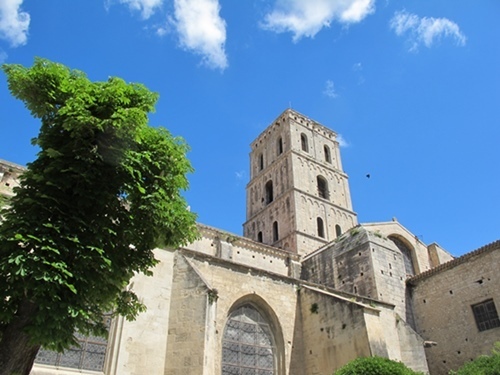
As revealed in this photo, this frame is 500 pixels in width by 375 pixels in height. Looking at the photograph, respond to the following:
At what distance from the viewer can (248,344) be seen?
12.3 metres

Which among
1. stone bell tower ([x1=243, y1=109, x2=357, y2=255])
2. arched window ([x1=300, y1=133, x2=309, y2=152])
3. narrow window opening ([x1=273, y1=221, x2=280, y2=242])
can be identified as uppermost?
arched window ([x1=300, y1=133, x2=309, y2=152])

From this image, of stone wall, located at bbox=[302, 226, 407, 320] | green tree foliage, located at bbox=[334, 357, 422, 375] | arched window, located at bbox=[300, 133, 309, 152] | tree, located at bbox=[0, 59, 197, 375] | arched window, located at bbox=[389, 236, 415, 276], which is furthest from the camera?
arched window, located at bbox=[300, 133, 309, 152]

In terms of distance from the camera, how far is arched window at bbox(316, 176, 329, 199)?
30.3m

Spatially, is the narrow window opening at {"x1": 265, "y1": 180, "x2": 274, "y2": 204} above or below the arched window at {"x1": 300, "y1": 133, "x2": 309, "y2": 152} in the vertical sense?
below

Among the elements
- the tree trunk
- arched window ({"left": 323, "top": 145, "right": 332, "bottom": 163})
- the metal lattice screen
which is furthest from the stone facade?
arched window ({"left": 323, "top": 145, "right": 332, "bottom": 163})

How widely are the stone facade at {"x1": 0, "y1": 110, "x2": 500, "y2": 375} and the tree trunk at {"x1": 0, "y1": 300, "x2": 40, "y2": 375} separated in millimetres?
3885

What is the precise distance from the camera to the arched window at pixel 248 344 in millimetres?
11758

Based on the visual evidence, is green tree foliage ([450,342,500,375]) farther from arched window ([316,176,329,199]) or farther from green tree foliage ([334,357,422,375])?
arched window ([316,176,329,199])

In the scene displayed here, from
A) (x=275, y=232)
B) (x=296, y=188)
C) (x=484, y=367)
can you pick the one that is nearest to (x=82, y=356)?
(x=484, y=367)

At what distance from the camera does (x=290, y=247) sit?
2581 centimetres

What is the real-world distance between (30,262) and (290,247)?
2100 cm

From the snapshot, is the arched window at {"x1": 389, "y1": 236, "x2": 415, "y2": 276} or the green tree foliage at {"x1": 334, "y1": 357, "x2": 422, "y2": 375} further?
the arched window at {"x1": 389, "y1": 236, "x2": 415, "y2": 276}

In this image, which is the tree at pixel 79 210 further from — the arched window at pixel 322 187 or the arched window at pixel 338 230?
the arched window at pixel 322 187

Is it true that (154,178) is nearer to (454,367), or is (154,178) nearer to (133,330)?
(133,330)
